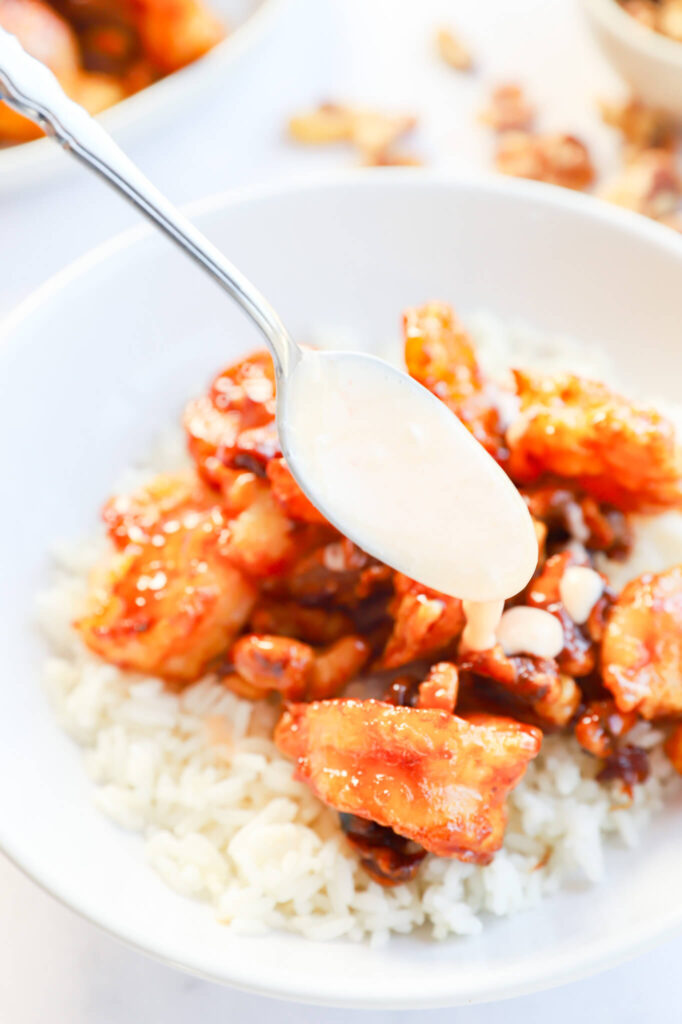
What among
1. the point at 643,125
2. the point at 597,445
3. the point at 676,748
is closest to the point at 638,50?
the point at 643,125

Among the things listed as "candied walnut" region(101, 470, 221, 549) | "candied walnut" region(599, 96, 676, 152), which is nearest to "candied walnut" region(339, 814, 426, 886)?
"candied walnut" region(101, 470, 221, 549)

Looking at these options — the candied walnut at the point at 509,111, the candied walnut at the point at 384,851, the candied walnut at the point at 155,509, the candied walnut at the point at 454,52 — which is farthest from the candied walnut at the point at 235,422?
the candied walnut at the point at 454,52

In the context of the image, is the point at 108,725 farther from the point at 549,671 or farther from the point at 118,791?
the point at 549,671

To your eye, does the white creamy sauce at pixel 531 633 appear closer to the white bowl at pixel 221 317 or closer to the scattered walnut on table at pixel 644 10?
the white bowl at pixel 221 317

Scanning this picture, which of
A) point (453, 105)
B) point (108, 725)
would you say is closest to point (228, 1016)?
point (108, 725)

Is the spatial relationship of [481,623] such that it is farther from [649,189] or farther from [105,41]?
[105,41]
